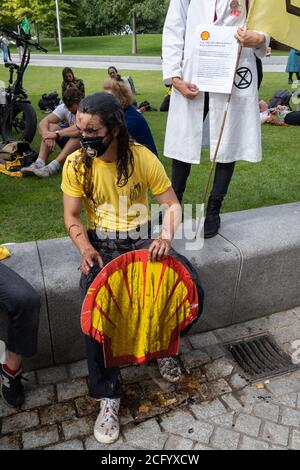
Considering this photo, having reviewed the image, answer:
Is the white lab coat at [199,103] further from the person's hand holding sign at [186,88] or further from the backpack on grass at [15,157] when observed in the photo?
the backpack on grass at [15,157]

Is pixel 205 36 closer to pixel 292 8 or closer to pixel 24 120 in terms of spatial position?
pixel 292 8

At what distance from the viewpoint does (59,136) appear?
5.27 meters

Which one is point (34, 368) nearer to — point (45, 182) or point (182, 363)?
point (182, 363)

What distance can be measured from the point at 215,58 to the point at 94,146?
1147 mm

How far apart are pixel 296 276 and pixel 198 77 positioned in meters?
1.57

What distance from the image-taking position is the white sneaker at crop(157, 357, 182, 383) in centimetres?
267

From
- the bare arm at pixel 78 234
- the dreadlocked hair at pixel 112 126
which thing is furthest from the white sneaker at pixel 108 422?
the dreadlocked hair at pixel 112 126

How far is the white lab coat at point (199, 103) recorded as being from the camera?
2912 mm

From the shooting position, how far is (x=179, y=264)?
2438 millimetres

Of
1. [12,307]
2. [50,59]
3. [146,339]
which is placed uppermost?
[12,307]

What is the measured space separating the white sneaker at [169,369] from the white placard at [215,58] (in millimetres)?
1734

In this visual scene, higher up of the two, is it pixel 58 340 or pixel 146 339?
pixel 146 339

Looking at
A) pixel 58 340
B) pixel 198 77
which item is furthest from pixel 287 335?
pixel 198 77

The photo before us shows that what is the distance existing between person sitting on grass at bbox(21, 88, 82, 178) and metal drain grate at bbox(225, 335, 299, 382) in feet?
10.1
